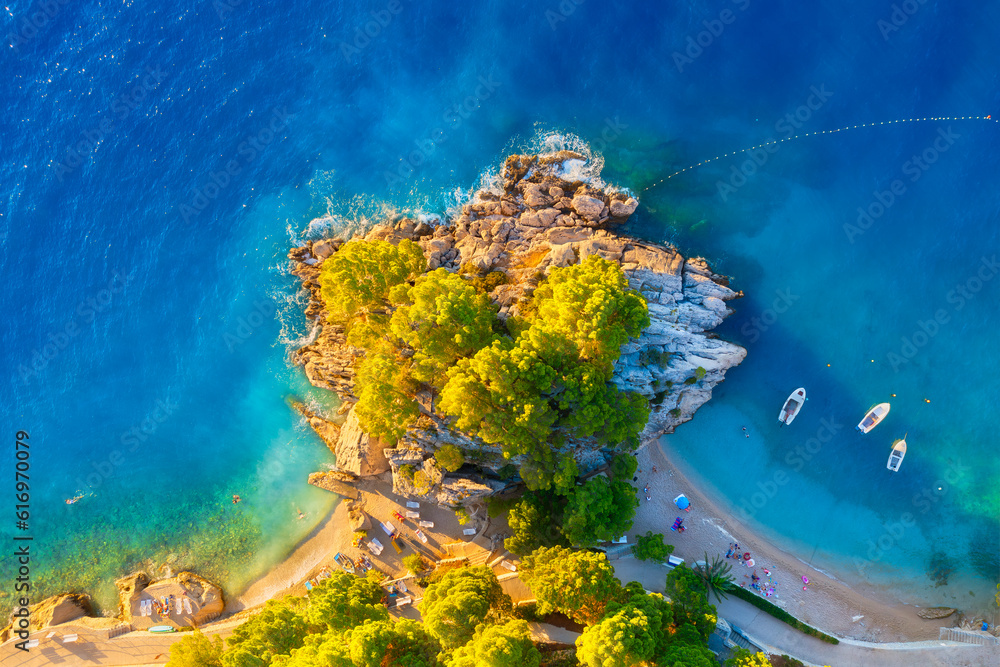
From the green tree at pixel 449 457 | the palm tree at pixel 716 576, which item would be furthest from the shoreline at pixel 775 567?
the green tree at pixel 449 457

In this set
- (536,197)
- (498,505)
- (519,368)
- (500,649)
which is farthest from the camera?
(536,197)

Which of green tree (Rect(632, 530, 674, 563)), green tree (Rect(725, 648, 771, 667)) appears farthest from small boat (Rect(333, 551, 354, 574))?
green tree (Rect(725, 648, 771, 667))

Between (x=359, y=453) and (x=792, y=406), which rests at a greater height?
(x=359, y=453)

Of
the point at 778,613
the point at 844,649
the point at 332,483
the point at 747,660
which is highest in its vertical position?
the point at 332,483

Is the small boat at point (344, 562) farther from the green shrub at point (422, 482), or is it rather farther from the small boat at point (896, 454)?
the small boat at point (896, 454)

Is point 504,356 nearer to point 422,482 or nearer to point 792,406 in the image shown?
point 422,482

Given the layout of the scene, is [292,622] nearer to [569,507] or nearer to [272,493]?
[272,493]

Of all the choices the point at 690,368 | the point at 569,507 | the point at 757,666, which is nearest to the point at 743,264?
the point at 690,368

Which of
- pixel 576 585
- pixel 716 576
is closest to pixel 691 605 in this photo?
pixel 716 576

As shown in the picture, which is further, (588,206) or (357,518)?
(357,518)
